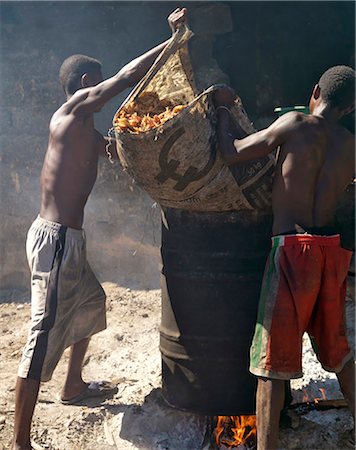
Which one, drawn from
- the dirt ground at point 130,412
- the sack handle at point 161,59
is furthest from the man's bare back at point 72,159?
the dirt ground at point 130,412

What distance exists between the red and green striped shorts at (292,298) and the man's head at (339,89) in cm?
73

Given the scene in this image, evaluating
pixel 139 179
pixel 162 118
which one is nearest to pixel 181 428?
pixel 139 179

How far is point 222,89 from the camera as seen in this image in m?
3.25

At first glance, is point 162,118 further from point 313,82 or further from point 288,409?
point 313,82

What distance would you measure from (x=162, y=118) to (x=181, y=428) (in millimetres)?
1932

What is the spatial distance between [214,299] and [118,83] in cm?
139

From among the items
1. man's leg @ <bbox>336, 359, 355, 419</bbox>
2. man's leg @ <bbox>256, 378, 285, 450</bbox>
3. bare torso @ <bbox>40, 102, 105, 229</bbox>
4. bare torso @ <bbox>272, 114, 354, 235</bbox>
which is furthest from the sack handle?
man's leg @ <bbox>336, 359, 355, 419</bbox>

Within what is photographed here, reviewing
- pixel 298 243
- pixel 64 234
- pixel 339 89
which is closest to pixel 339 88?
pixel 339 89

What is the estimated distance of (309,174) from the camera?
322cm

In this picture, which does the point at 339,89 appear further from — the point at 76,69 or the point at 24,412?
the point at 24,412

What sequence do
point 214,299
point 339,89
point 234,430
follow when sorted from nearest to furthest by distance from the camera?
point 339,89 → point 214,299 → point 234,430

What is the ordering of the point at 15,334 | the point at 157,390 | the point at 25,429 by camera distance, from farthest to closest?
the point at 15,334 < the point at 157,390 < the point at 25,429

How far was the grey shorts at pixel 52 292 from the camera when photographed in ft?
12.2

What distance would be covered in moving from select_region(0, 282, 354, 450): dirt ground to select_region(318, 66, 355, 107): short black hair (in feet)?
6.17
